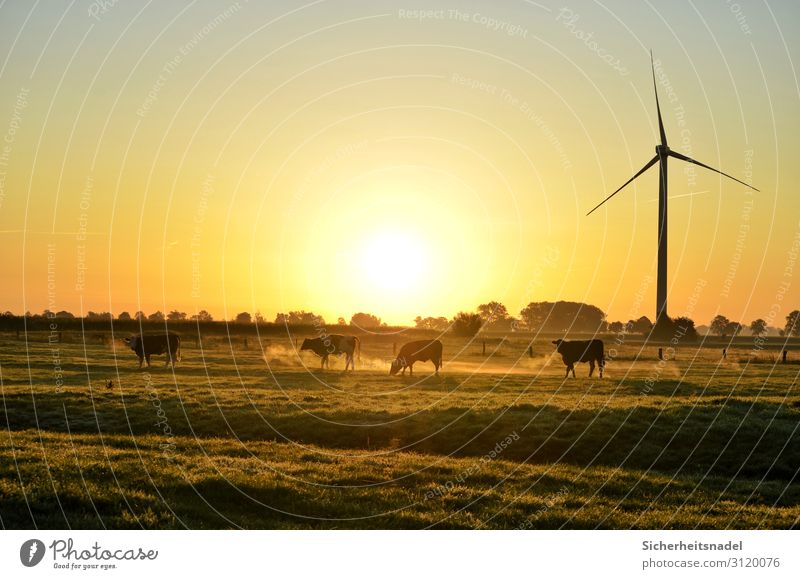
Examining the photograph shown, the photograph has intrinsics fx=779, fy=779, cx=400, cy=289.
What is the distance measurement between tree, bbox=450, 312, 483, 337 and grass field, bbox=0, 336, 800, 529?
2105 inches

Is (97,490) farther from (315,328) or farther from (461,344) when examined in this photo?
(315,328)

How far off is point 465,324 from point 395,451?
75.6 m

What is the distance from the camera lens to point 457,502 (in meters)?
17.5

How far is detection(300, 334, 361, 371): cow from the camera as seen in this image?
53.0 meters

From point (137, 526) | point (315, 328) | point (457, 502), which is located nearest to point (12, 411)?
point (137, 526)

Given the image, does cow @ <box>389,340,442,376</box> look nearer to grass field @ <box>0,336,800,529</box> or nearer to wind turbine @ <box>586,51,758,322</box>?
grass field @ <box>0,336,800,529</box>

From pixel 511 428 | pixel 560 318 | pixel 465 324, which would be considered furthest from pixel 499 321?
pixel 511 428

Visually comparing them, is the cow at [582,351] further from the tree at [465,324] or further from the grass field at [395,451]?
the tree at [465,324]

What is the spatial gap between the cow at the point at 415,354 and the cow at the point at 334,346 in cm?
451

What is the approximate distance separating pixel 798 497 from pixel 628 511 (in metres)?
5.23

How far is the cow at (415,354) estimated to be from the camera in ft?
157

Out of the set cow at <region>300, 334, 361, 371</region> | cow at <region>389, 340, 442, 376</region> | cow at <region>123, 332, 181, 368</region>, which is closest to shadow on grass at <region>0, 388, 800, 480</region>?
cow at <region>389, 340, 442, 376</region>

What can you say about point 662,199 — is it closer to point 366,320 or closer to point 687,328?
point 687,328

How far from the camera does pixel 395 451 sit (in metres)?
24.7
